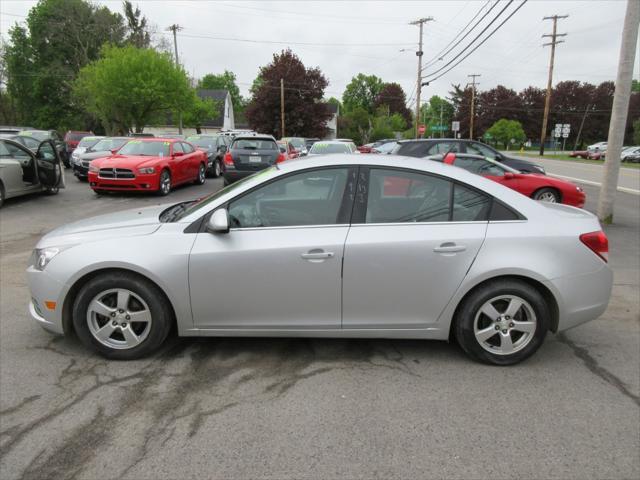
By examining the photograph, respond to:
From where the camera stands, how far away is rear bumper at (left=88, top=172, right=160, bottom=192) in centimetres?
1280

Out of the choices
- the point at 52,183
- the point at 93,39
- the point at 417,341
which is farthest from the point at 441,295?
the point at 93,39

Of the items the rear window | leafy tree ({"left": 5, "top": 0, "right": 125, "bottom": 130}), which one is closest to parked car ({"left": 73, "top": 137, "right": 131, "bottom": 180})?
the rear window

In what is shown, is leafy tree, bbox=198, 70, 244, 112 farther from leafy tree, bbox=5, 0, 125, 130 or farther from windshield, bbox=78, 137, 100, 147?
windshield, bbox=78, 137, 100, 147

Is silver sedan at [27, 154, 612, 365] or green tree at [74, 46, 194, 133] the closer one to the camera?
silver sedan at [27, 154, 612, 365]

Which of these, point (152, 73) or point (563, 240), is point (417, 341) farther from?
point (152, 73)

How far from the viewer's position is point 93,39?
51.3 metres

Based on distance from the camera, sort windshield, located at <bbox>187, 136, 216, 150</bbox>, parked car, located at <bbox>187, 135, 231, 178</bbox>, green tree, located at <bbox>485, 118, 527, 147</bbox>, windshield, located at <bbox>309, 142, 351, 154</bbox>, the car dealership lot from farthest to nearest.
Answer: green tree, located at <bbox>485, 118, 527, 147</bbox> → windshield, located at <bbox>187, 136, 216, 150</bbox> → parked car, located at <bbox>187, 135, 231, 178</bbox> → windshield, located at <bbox>309, 142, 351, 154</bbox> → the car dealership lot

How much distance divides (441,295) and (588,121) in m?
98.9

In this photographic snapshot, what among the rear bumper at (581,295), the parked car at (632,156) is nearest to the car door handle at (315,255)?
the rear bumper at (581,295)

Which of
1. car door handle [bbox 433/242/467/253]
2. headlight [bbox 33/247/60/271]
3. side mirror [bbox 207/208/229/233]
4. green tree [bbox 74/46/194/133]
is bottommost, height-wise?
headlight [bbox 33/247/60/271]

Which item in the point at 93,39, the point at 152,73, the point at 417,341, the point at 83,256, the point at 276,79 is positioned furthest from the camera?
the point at 276,79

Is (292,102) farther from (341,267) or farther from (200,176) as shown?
(341,267)

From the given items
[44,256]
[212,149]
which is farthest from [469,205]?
[212,149]

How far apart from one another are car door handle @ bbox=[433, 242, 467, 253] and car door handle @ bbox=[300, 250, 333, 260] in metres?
0.78
